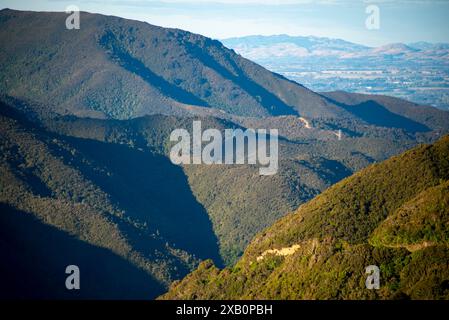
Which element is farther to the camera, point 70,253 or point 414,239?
point 70,253

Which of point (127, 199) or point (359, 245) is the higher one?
point (359, 245)

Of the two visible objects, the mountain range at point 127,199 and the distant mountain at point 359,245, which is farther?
the mountain range at point 127,199

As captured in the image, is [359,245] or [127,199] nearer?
[359,245]

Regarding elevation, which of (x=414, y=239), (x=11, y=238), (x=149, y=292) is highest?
(x=414, y=239)

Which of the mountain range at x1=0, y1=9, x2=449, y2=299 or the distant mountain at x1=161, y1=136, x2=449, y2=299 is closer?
the distant mountain at x1=161, y1=136, x2=449, y2=299
